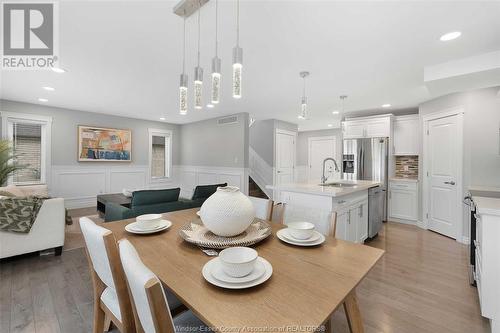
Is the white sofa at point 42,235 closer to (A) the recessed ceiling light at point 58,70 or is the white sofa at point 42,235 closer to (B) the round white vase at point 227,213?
(A) the recessed ceiling light at point 58,70

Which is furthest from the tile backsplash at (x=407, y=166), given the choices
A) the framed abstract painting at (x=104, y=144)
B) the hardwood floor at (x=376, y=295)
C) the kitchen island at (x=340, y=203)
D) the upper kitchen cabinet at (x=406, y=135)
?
the framed abstract painting at (x=104, y=144)

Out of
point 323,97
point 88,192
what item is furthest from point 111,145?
point 323,97

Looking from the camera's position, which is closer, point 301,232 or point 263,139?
point 301,232

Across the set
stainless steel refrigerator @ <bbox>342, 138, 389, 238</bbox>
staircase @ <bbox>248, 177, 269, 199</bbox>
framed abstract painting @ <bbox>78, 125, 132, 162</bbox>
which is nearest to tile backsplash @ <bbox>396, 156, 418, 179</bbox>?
stainless steel refrigerator @ <bbox>342, 138, 389, 238</bbox>

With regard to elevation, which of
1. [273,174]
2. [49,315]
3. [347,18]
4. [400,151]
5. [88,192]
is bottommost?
[49,315]

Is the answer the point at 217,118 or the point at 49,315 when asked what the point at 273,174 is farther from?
the point at 49,315

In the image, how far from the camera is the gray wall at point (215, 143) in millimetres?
5586

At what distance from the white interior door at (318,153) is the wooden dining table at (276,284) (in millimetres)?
6954

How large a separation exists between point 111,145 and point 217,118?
2880mm

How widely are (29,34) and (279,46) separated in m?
2.42

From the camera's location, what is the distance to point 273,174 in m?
6.18

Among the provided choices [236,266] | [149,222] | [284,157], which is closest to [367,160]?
[284,157]

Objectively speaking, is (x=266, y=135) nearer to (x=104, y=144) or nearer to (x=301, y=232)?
(x=104, y=144)

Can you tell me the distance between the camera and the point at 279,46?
7.46 feet
